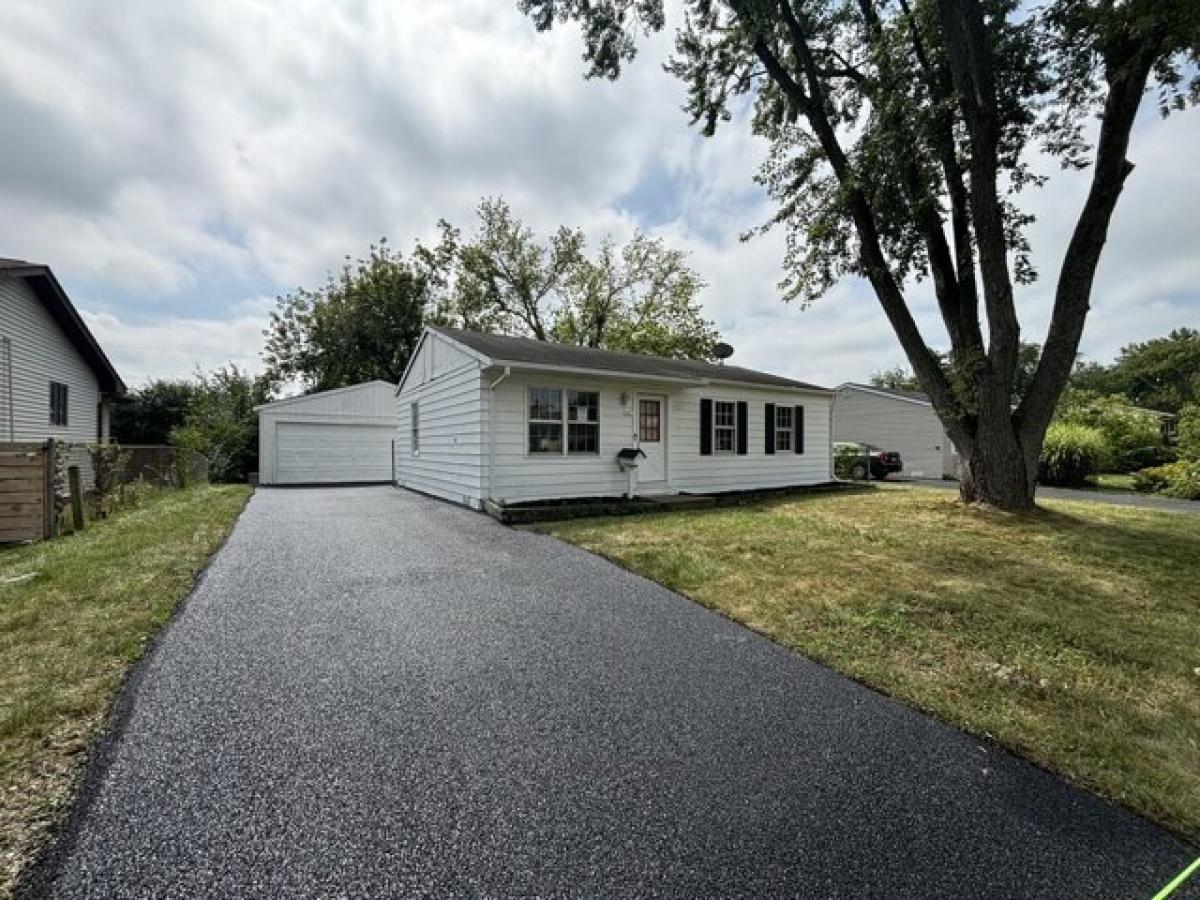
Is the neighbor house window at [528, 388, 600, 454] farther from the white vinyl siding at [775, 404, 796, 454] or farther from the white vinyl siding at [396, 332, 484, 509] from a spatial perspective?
the white vinyl siding at [775, 404, 796, 454]

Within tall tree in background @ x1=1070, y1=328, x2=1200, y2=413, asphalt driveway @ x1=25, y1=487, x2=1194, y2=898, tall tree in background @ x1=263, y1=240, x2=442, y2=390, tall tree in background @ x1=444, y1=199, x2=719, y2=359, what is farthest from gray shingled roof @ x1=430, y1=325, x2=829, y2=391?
tall tree in background @ x1=1070, y1=328, x2=1200, y2=413

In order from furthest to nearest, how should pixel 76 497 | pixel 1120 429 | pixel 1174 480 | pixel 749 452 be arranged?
1. pixel 1120 429
2. pixel 1174 480
3. pixel 749 452
4. pixel 76 497

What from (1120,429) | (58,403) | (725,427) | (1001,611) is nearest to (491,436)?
(725,427)

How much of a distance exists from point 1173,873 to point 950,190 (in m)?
10.2

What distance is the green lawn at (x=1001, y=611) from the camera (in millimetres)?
2477

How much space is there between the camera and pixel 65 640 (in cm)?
328

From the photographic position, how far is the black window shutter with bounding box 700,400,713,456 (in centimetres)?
1177

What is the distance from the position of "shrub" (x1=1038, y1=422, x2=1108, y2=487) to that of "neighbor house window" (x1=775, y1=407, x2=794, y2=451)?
930 centimetres

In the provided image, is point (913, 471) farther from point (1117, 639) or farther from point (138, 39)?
point (138, 39)

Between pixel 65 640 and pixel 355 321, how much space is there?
25.7 metres

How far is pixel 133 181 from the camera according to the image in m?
9.04

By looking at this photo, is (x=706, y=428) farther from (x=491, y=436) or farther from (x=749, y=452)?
(x=491, y=436)

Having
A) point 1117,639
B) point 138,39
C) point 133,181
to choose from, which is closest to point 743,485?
point 1117,639

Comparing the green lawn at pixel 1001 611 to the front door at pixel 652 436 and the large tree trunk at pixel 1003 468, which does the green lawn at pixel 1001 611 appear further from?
the front door at pixel 652 436
